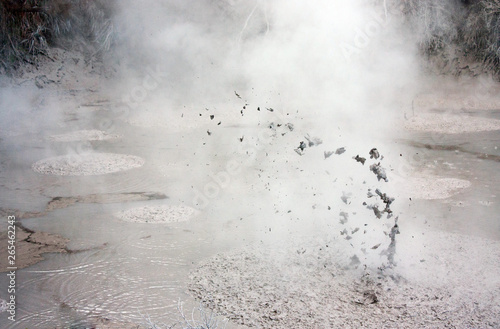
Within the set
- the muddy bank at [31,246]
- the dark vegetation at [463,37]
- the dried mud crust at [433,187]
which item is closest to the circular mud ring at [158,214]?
the muddy bank at [31,246]

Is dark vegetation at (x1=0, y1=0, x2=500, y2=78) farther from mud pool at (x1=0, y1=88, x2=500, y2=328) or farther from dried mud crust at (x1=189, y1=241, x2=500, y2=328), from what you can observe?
dried mud crust at (x1=189, y1=241, x2=500, y2=328)

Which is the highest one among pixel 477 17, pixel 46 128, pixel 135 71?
pixel 477 17

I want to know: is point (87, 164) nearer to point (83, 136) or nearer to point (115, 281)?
point (83, 136)

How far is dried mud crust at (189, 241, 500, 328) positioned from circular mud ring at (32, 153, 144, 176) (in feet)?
9.03

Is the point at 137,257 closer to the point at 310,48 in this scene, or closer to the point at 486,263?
the point at 486,263

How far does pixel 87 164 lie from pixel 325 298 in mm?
3873

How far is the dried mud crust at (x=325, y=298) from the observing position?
2.90 metres

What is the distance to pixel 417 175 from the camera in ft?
18.5

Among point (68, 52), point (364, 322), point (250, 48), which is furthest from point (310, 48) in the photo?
point (68, 52)

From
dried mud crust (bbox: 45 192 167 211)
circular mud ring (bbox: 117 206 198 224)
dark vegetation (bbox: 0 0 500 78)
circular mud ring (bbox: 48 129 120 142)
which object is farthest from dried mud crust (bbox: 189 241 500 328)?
dark vegetation (bbox: 0 0 500 78)

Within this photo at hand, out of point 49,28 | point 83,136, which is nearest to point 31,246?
point 83,136

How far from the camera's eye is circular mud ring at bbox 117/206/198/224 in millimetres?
4492

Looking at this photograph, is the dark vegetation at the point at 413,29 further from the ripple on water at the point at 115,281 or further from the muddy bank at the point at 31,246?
the ripple on water at the point at 115,281

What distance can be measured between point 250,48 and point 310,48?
4.87 feet
